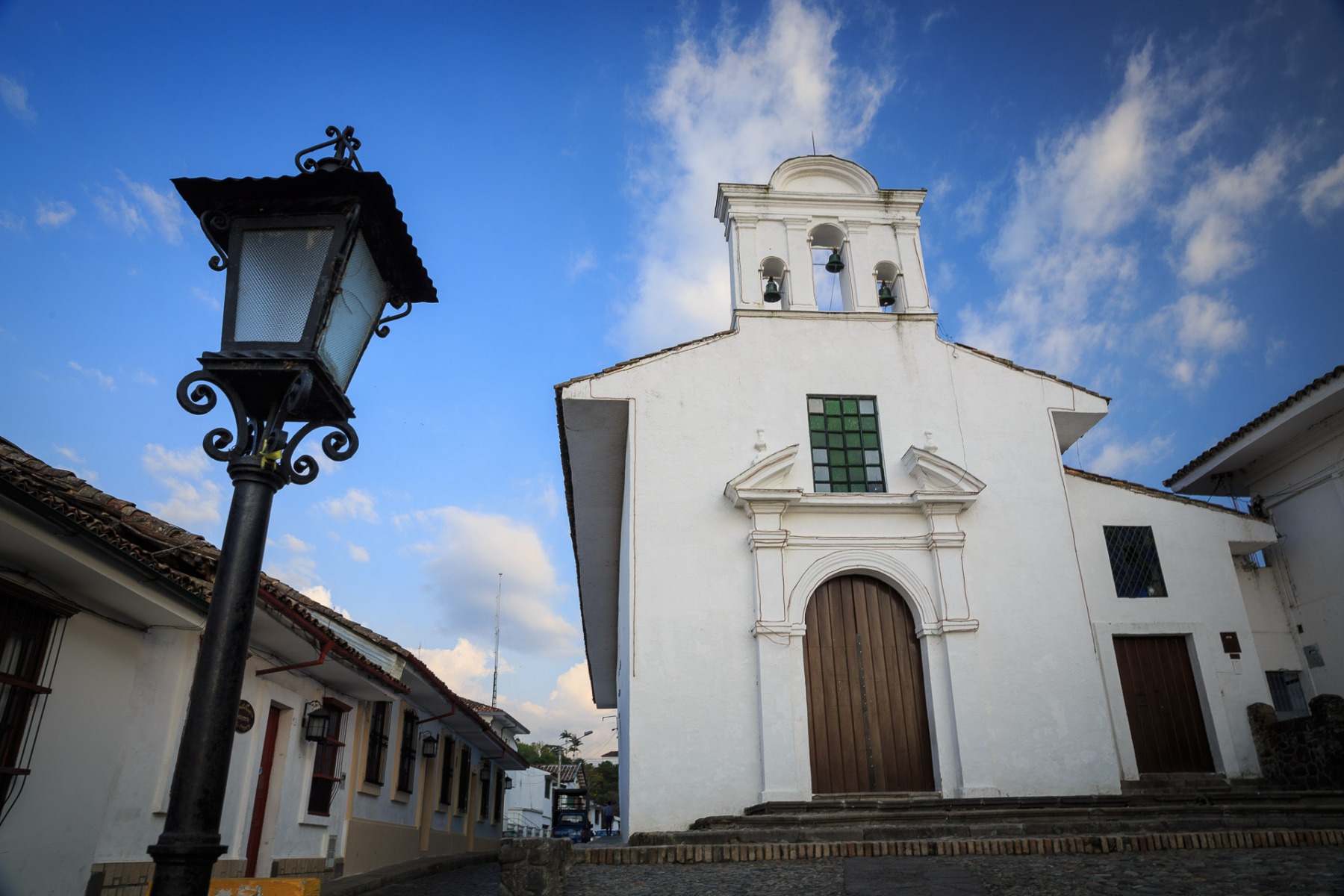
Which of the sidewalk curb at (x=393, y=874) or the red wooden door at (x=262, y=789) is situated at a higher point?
the red wooden door at (x=262, y=789)

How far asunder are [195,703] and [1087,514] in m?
11.7

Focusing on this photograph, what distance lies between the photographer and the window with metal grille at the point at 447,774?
52.7 feet

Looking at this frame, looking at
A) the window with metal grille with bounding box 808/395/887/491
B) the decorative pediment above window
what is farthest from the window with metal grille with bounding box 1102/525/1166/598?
the window with metal grille with bounding box 808/395/887/491

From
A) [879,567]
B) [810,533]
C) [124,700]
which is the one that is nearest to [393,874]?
[124,700]

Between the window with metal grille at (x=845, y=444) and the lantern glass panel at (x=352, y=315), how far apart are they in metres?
8.59

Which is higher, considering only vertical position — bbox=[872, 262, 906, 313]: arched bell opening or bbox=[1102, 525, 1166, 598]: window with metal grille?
bbox=[872, 262, 906, 313]: arched bell opening

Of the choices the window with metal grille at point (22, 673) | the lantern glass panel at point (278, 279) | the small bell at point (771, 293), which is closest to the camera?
the lantern glass panel at point (278, 279)

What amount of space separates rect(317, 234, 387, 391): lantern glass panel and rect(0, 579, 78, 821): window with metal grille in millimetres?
3335

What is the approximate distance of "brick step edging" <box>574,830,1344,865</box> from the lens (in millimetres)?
5883

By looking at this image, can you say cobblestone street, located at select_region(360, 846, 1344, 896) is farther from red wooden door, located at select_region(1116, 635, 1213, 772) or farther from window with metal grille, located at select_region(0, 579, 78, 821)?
red wooden door, located at select_region(1116, 635, 1213, 772)

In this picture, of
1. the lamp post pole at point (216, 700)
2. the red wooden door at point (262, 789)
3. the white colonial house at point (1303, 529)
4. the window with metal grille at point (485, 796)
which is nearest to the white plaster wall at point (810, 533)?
the white colonial house at point (1303, 529)

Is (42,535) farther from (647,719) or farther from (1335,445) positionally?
(1335,445)

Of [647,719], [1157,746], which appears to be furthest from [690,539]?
[1157,746]

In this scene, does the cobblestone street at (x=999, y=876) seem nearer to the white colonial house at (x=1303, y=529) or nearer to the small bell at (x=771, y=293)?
the white colonial house at (x=1303, y=529)
